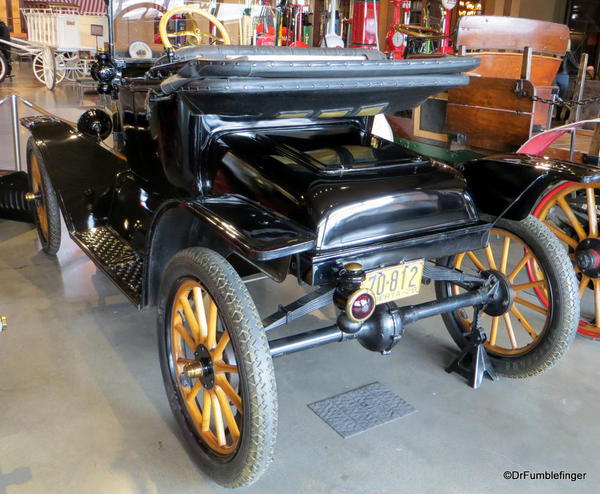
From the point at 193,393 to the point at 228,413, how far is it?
0.21m

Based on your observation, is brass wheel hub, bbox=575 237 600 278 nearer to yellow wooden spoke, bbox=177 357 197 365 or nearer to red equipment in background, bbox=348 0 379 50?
yellow wooden spoke, bbox=177 357 197 365

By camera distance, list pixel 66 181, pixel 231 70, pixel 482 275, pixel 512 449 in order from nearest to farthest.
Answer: pixel 231 70
pixel 512 449
pixel 482 275
pixel 66 181

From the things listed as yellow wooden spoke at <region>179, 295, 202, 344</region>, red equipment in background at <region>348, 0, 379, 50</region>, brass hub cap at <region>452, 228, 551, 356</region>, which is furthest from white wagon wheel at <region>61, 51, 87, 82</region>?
yellow wooden spoke at <region>179, 295, 202, 344</region>

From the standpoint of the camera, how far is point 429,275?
86.8 inches

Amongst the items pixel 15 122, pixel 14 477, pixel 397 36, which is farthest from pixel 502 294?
pixel 15 122

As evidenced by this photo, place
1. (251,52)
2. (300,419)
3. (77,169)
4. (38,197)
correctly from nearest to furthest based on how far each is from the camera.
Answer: (300,419) → (251,52) → (77,169) → (38,197)

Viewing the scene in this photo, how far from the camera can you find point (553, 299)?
7.42 ft

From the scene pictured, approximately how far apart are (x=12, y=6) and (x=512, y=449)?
68.9ft

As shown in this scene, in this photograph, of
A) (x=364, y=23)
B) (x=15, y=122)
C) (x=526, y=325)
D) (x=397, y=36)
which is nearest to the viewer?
(x=526, y=325)

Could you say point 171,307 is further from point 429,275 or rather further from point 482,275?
point 482,275

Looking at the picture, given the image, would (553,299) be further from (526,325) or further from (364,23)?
(364,23)

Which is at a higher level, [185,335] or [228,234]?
[228,234]

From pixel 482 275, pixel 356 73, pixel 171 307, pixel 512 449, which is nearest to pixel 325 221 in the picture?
pixel 356 73

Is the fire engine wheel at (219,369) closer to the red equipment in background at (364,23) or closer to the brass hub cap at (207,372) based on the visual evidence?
the brass hub cap at (207,372)
